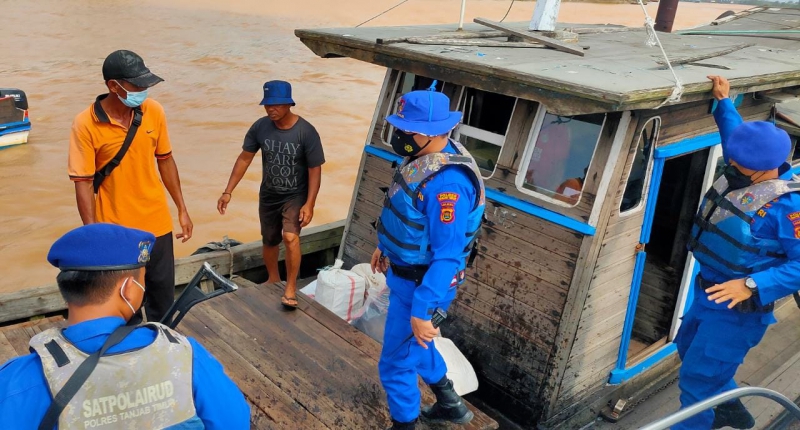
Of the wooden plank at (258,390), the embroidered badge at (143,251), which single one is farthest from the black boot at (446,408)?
the embroidered badge at (143,251)

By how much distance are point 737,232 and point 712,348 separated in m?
0.73

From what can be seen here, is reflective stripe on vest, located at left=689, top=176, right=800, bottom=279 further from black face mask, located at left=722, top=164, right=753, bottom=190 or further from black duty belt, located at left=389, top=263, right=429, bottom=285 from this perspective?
black duty belt, located at left=389, top=263, right=429, bottom=285

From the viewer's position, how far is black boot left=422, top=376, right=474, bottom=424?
3.72 m

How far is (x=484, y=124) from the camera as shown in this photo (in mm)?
4695

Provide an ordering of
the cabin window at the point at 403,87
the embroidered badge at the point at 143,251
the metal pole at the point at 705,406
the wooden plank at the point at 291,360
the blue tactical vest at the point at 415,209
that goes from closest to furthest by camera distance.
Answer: the embroidered badge at the point at 143,251 < the metal pole at the point at 705,406 < the blue tactical vest at the point at 415,209 < the wooden plank at the point at 291,360 < the cabin window at the point at 403,87

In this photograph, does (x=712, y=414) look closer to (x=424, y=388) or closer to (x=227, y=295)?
(x=424, y=388)

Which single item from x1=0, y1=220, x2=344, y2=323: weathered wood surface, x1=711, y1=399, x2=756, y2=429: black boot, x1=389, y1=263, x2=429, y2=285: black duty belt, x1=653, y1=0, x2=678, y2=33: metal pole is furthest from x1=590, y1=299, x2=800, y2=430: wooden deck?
x1=653, y1=0, x2=678, y2=33: metal pole

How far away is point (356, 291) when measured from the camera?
492 cm

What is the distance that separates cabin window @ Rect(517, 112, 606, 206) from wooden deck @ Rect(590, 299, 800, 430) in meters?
1.81

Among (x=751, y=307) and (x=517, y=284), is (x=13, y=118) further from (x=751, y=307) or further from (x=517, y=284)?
(x=751, y=307)

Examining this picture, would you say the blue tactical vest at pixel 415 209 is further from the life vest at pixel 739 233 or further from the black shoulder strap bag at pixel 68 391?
the black shoulder strap bag at pixel 68 391

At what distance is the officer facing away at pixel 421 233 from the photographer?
308 centimetres

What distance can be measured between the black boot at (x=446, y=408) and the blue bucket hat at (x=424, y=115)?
4.79ft

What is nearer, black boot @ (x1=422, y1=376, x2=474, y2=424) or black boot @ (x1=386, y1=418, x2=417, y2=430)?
black boot @ (x1=386, y1=418, x2=417, y2=430)
